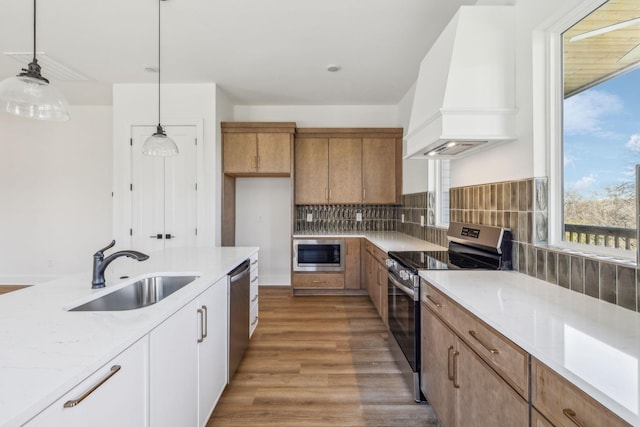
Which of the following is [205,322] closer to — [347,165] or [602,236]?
[602,236]

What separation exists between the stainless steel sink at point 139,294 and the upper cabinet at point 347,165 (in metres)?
2.72

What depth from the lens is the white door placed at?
13.0 feet

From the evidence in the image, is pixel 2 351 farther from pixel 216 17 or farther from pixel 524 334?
pixel 216 17

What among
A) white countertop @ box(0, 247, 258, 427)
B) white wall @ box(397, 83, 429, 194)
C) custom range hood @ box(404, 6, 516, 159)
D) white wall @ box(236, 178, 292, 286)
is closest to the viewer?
white countertop @ box(0, 247, 258, 427)

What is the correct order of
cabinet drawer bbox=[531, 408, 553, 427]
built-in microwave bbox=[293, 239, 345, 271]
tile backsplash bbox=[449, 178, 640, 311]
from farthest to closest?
built-in microwave bbox=[293, 239, 345, 271] < tile backsplash bbox=[449, 178, 640, 311] < cabinet drawer bbox=[531, 408, 553, 427]

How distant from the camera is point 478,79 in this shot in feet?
6.11

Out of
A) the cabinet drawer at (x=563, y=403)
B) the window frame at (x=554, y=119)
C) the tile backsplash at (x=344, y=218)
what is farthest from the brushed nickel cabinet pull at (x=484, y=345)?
the tile backsplash at (x=344, y=218)

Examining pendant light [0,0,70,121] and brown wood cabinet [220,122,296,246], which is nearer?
pendant light [0,0,70,121]

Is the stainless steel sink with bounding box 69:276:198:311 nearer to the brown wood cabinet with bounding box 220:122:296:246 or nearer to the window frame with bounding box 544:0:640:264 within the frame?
the window frame with bounding box 544:0:640:264

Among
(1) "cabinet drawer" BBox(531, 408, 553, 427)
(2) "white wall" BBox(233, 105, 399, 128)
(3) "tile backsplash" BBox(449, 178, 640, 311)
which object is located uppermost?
(2) "white wall" BBox(233, 105, 399, 128)

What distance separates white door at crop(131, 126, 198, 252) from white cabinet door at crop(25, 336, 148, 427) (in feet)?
10.3

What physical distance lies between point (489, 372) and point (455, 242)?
1.48 metres

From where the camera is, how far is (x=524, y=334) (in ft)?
3.15

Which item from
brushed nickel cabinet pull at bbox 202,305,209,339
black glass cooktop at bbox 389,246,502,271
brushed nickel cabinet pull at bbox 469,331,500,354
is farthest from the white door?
brushed nickel cabinet pull at bbox 469,331,500,354
